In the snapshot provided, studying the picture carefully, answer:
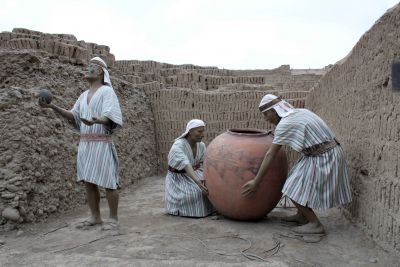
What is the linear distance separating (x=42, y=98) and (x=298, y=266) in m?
2.62

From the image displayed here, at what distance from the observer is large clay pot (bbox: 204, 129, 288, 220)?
400 centimetres

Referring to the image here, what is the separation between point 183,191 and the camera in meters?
4.55

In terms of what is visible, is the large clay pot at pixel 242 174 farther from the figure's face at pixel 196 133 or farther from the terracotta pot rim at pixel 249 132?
the figure's face at pixel 196 133

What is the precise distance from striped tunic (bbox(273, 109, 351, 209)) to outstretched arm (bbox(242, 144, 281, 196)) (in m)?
0.08

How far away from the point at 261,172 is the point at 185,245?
0.97 meters

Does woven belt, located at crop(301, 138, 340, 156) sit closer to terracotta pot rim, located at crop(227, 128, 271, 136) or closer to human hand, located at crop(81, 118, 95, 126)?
terracotta pot rim, located at crop(227, 128, 271, 136)

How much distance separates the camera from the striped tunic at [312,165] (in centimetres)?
375

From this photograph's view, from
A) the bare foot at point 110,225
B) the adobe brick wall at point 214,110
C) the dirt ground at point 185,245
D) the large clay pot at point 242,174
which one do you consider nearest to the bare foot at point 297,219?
the dirt ground at point 185,245

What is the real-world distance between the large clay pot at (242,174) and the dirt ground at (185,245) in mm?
186

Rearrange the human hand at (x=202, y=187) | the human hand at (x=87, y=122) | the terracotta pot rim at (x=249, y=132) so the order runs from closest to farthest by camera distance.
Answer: the human hand at (x=87, y=122) < the terracotta pot rim at (x=249, y=132) < the human hand at (x=202, y=187)

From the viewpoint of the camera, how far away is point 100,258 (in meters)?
3.19

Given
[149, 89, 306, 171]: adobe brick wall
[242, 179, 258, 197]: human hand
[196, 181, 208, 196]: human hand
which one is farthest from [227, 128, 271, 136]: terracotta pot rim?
[149, 89, 306, 171]: adobe brick wall

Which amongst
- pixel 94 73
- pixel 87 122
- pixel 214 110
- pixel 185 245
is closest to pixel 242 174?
pixel 185 245

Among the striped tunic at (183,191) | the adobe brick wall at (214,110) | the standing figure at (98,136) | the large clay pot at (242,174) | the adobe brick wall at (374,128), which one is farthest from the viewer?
the adobe brick wall at (214,110)
